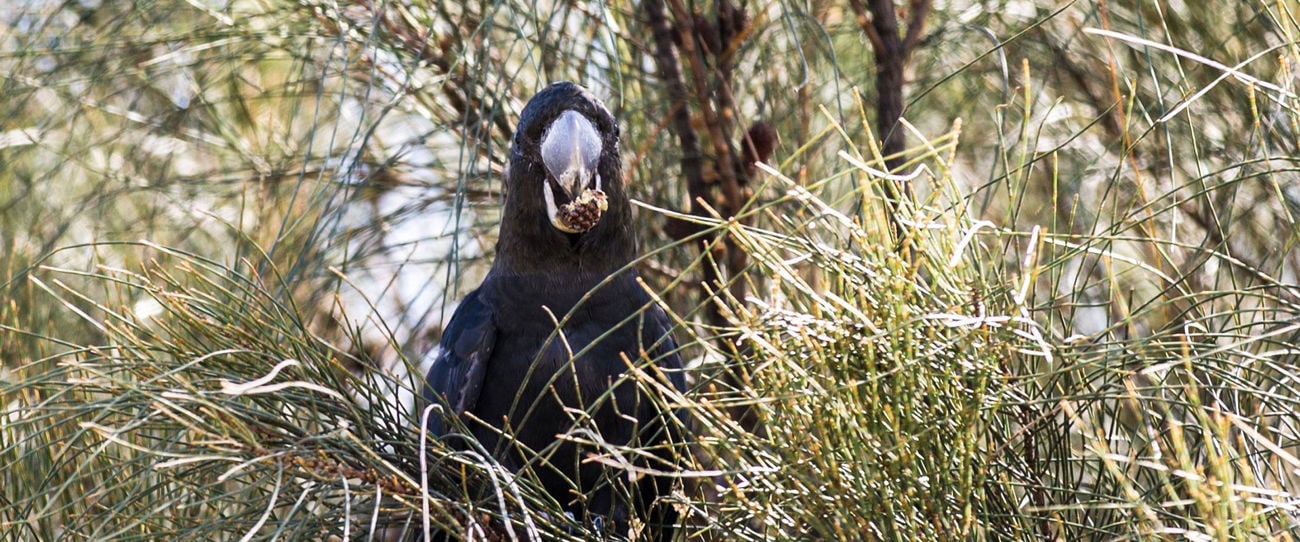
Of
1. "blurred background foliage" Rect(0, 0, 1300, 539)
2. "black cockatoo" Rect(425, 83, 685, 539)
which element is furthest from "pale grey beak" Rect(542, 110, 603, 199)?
"blurred background foliage" Rect(0, 0, 1300, 539)

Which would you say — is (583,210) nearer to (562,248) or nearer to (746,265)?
(562,248)

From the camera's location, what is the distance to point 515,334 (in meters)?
2.64

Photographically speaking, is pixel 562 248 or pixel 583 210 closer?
pixel 583 210

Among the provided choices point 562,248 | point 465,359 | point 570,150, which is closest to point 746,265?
point 562,248

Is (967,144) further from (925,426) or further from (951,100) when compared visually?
(925,426)

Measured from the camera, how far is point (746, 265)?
2695mm

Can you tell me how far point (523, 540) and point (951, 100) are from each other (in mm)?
2300

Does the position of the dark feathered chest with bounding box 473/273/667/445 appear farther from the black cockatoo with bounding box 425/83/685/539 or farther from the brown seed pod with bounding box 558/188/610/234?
the brown seed pod with bounding box 558/188/610/234

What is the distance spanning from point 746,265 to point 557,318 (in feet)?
1.42

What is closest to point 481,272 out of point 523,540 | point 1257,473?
point 523,540

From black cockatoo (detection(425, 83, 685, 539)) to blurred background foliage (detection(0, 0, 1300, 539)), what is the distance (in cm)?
13

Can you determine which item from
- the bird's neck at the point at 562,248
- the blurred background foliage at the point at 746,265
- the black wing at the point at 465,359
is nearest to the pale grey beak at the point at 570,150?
the blurred background foliage at the point at 746,265

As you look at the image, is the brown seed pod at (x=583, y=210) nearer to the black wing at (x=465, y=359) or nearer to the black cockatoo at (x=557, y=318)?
the black cockatoo at (x=557, y=318)

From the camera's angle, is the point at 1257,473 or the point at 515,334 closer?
the point at 1257,473
